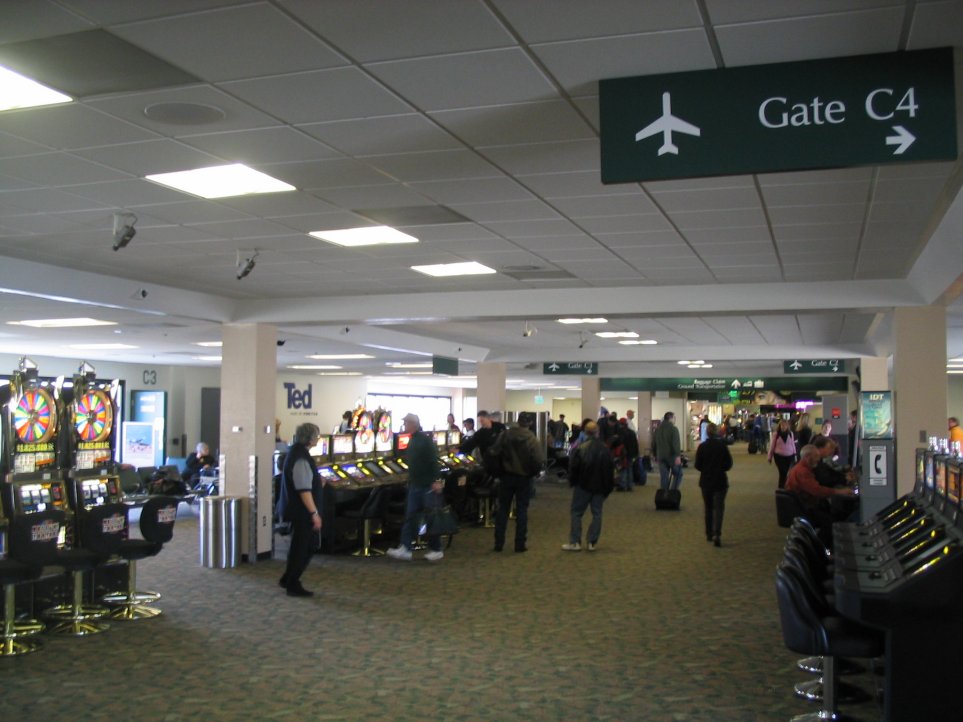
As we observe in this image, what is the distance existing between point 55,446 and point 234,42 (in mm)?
4723

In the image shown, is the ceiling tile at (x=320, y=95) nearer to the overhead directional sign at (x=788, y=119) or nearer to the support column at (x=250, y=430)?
the overhead directional sign at (x=788, y=119)

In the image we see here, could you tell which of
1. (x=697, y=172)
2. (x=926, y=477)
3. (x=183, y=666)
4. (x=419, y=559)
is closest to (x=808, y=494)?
(x=926, y=477)

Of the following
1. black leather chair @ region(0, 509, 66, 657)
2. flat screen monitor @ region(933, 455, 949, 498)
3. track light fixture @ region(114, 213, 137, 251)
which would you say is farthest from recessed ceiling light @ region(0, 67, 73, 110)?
flat screen monitor @ region(933, 455, 949, 498)

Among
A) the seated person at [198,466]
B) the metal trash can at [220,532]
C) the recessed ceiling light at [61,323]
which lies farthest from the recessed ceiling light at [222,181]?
the seated person at [198,466]

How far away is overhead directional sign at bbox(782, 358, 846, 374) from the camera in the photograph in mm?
16297

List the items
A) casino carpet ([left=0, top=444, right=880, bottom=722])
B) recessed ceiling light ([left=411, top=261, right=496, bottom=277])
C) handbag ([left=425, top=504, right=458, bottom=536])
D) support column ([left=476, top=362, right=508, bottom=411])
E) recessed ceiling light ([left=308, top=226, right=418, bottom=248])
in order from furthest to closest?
support column ([left=476, top=362, right=508, bottom=411])
handbag ([left=425, top=504, right=458, bottom=536])
recessed ceiling light ([left=411, top=261, right=496, bottom=277])
recessed ceiling light ([left=308, top=226, right=418, bottom=248])
casino carpet ([left=0, top=444, right=880, bottom=722])

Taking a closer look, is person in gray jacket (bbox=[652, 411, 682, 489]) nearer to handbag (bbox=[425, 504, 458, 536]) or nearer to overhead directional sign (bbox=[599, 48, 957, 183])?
handbag (bbox=[425, 504, 458, 536])

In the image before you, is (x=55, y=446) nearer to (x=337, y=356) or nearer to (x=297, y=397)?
(x=337, y=356)

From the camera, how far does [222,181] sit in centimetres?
508

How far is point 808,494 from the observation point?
883cm

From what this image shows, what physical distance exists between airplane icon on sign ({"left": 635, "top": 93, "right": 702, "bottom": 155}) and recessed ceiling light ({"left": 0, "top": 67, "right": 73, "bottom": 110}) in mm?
2290

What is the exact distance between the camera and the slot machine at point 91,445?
6988mm

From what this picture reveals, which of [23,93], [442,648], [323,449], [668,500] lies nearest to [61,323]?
[323,449]

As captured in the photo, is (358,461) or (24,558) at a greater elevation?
Result: (358,461)
